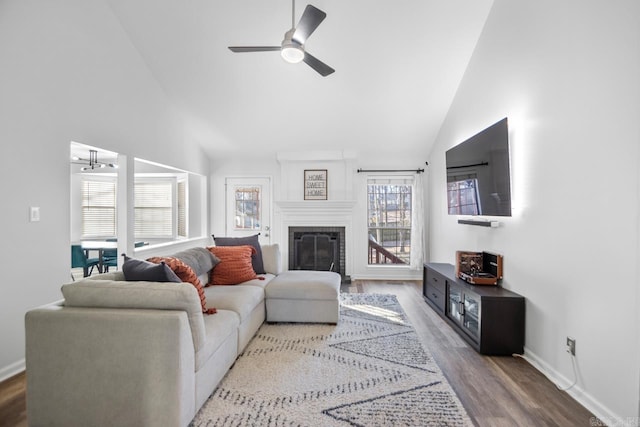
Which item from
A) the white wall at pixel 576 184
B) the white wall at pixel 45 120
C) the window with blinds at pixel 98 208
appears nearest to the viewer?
the white wall at pixel 576 184

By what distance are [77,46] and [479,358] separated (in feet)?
14.9

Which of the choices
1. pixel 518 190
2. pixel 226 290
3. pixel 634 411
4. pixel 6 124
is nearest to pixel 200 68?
pixel 6 124

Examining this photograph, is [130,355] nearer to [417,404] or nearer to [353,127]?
[417,404]

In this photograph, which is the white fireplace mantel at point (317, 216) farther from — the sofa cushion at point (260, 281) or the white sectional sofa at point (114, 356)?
the white sectional sofa at point (114, 356)

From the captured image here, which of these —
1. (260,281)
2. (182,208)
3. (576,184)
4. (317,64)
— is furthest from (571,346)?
(182,208)

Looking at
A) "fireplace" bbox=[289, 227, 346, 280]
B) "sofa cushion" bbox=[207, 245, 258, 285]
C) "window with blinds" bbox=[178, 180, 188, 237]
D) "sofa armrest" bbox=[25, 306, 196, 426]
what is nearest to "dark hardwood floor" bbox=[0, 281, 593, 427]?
"sofa armrest" bbox=[25, 306, 196, 426]

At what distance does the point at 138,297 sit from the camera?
5.61 ft

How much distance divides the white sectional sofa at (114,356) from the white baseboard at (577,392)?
7.69ft

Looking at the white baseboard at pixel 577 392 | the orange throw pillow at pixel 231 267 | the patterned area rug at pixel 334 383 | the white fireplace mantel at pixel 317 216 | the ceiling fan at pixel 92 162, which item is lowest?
the patterned area rug at pixel 334 383

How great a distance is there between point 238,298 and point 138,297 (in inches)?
40.9

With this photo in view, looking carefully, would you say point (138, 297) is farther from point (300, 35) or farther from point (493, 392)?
point (493, 392)

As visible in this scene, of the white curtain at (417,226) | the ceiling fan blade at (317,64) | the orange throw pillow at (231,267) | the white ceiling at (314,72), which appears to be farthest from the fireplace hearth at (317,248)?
the ceiling fan blade at (317,64)

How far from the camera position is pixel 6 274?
2328 millimetres

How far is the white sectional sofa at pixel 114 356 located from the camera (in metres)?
1.59
